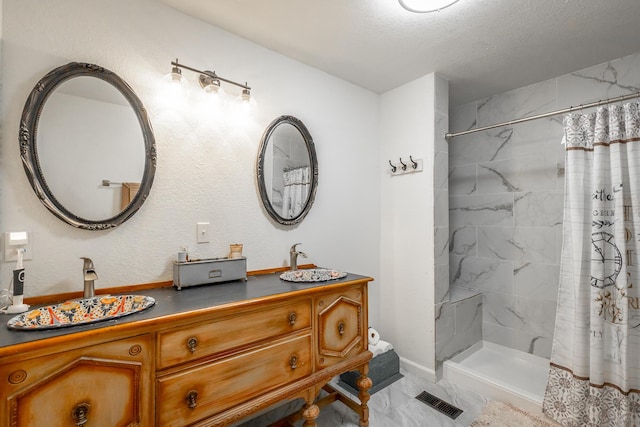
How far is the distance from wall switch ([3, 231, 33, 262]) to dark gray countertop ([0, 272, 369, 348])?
0.88 ft

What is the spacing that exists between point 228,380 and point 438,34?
221 cm

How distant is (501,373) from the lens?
2336 millimetres

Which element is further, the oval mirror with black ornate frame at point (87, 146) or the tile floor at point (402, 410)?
the tile floor at point (402, 410)

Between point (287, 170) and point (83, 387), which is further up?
point (287, 170)

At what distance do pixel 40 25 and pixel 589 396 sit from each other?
3.41 metres

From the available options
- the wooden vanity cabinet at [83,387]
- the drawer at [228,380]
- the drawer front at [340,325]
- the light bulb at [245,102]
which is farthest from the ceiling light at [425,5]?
the wooden vanity cabinet at [83,387]

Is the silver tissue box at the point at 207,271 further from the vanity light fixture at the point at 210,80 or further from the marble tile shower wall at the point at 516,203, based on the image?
the marble tile shower wall at the point at 516,203

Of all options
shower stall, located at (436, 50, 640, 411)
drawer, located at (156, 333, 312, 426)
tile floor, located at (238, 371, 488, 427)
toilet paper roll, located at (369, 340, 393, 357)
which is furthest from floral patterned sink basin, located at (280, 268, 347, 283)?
shower stall, located at (436, 50, 640, 411)

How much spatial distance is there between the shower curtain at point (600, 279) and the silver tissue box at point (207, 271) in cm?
203

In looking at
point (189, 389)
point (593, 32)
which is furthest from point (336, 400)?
point (593, 32)

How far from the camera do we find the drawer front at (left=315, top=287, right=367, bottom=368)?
1.63m

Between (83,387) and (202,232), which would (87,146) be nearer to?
(202,232)

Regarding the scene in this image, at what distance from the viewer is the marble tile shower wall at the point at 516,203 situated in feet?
7.98

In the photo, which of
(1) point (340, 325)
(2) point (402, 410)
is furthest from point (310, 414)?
(2) point (402, 410)
